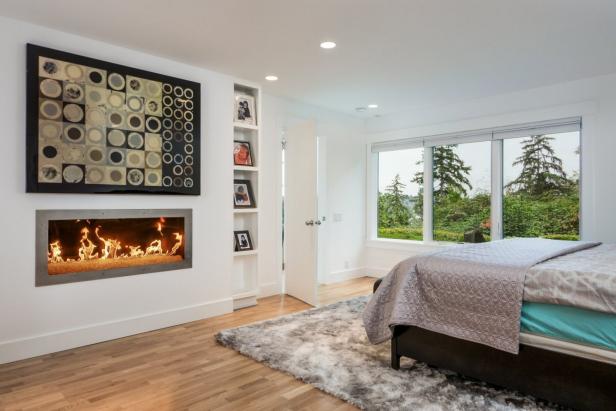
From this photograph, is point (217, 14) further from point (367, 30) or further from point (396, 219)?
point (396, 219)

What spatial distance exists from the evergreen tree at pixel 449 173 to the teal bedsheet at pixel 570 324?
330 centimetres

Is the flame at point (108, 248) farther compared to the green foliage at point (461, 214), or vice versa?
the green foliage at point (461, 214)

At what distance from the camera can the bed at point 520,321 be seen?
1.98 metres

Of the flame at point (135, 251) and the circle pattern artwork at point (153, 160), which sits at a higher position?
the circle pattern artwork at point (153, 160)

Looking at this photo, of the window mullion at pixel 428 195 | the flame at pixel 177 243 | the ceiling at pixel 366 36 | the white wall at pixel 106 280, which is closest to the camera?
the ceiling at pixel 366 36

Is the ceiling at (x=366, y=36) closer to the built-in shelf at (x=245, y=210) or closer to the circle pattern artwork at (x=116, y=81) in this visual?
the circle pattern artwork at (x=116, y=81)

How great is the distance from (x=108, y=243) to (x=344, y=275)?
3.36m

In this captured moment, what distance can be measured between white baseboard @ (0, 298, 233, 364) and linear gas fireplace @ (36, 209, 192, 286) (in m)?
0.40

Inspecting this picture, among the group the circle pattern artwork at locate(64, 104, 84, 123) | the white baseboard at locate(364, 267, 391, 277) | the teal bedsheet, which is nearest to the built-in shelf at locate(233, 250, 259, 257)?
the circle pattern artwork at locate(64, 104, 84, 123)

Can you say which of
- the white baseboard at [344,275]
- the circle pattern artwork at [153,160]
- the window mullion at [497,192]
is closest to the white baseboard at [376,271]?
the white baseboard at [344,275]

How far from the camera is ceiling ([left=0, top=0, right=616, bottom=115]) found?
107 inches

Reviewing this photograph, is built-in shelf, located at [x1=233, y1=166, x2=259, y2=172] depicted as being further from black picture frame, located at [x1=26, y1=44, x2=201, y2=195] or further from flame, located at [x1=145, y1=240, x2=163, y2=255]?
flame, located at [x1=145, y1=240, x2=163, y2=255]

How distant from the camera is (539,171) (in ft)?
15.3

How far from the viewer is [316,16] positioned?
2.83 meters
